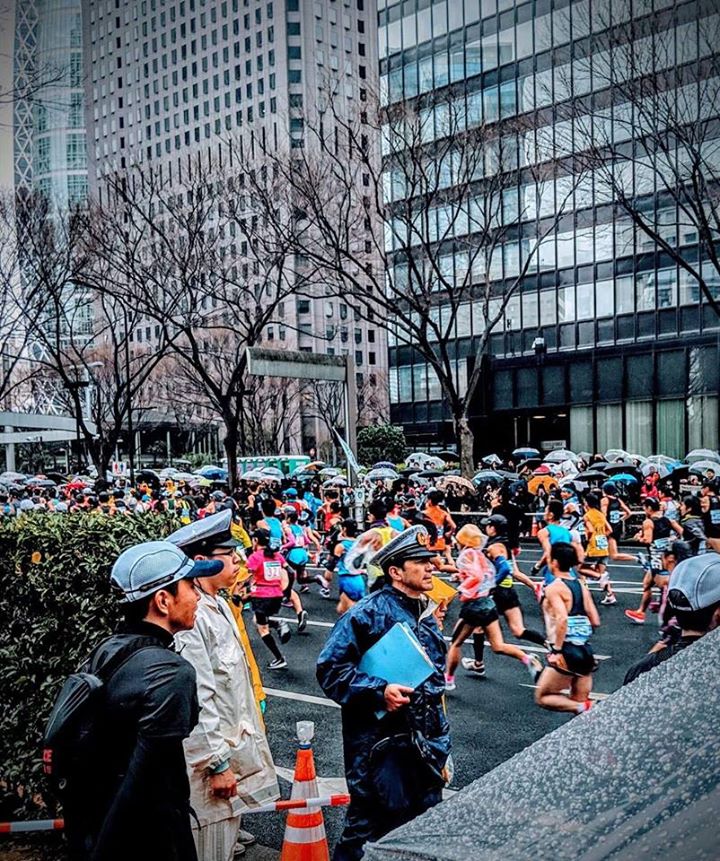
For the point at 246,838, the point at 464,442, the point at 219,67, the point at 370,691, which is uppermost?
the point at 219,67

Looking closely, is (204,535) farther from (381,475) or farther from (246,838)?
(381,475)

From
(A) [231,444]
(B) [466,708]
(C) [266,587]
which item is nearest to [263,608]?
(C) [266,587]

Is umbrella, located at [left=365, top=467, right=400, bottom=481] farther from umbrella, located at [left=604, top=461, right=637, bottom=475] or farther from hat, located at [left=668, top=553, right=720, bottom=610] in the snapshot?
hat, located at [left=668, top=553, right=720, bottom=610]

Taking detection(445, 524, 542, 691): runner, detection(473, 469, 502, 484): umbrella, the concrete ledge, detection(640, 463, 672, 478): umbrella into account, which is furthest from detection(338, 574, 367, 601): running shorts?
detection(640, 463, 672, 478): umbrella

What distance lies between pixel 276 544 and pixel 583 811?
10.4 m

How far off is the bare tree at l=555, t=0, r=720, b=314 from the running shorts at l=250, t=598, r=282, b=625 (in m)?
10.6

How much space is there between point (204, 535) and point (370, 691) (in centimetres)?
145

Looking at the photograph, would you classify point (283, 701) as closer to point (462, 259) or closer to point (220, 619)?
point (220, 619)

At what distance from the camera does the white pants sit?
382 cm

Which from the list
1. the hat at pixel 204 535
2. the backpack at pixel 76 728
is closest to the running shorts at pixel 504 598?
the hat at pixel 204 535

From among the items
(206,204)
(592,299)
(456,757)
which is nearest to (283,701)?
(456,757)

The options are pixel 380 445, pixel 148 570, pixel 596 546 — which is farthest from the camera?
pixel 380 445

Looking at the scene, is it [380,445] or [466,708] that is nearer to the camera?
[466,708]

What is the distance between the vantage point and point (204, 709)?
380 cm
